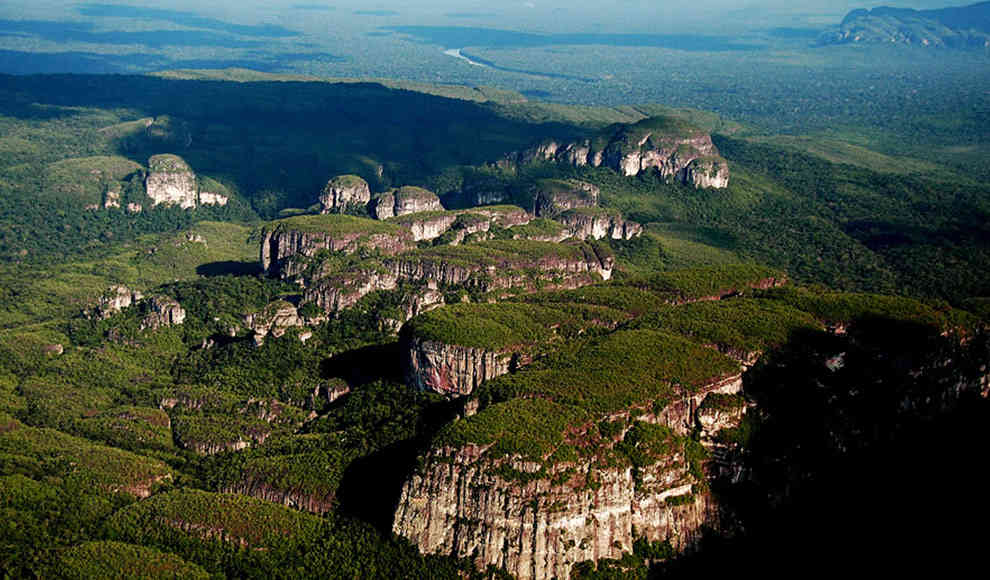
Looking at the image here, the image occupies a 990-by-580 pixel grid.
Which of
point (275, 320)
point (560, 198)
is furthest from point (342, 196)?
point (275, 320)

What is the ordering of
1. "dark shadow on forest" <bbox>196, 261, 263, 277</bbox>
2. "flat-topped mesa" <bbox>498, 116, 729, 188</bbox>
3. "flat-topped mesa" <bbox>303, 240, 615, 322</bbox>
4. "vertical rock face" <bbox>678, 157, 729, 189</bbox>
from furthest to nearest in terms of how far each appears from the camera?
"flat-topped mesa" <bbox>498, 116, 729, 188</bbox>
"vertical rock face" <bbox>678, 157, 729, 189</bbox>
"dark shadow on forest" <bbox>196, 261, 263, 277</bbox>
"flat-topped mesa" <bbox>303, 240, 615, 322</bbox>

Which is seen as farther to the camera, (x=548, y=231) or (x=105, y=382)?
(x=548, y=231)

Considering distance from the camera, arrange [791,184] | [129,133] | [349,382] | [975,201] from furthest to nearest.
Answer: [129,133]
[791,184]
[975,201]
[349,382]

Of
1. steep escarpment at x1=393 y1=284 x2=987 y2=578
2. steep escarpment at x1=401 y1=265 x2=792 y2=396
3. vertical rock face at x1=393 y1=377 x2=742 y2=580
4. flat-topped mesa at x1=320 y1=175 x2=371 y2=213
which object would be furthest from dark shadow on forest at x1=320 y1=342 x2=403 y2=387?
→ flat-topped mesa at x1=320 y1=175 x2=371 y2=213

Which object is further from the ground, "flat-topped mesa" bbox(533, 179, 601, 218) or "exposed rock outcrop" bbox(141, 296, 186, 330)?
"flat-topped mesa" bbox(533, 179, 601, 218)

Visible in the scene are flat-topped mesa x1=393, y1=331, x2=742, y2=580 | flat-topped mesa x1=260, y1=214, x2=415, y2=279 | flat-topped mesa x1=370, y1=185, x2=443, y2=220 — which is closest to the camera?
flat-topped mesa x1=393, y1=331, x2=742, y2=580

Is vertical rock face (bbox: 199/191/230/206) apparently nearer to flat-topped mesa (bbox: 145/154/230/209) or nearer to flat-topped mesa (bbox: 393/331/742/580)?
flat-topped mesa (bbox: 145/154/230/209)

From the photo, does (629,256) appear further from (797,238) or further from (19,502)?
(19,502)

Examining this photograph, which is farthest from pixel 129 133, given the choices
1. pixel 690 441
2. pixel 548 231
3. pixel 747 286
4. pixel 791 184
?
pixel 690 441
